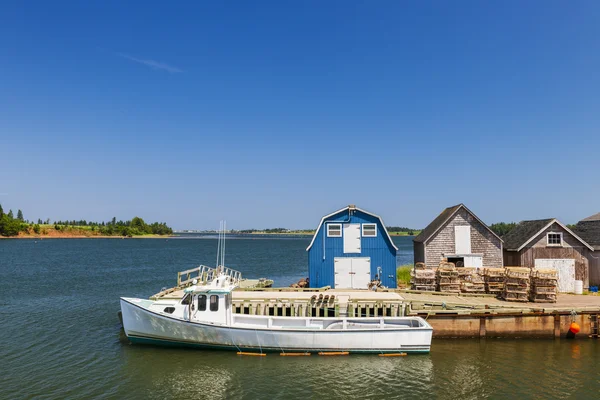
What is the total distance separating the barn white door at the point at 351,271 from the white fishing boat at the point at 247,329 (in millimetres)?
6329

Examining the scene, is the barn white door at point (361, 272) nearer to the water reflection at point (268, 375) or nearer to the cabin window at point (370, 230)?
the cabin window at point (370, 230)

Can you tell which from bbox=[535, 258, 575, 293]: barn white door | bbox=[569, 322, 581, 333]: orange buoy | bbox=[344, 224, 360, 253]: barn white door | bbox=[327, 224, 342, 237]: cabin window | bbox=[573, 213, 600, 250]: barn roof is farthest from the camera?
bbox=[573, 213, 600, 250]: barn roof

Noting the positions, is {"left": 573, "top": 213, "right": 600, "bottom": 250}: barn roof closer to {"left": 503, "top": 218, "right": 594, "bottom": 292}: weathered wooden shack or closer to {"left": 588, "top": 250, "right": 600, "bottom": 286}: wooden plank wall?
{"left": 588, "top": 250, "right": 600, "bottom": 286}: wooden plank wall

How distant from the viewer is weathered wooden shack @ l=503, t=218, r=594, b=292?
28359 mm

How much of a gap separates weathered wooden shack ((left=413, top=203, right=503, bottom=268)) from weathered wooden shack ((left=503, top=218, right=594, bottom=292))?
1800mm

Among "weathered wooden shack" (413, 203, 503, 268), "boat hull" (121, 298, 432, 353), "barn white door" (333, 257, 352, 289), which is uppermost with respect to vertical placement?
"weathered wooden shack" (413, 203, 503, 268)

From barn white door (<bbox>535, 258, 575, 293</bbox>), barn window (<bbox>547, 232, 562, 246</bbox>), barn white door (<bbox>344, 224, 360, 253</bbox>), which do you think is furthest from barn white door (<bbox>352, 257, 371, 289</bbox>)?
barn window (<bbox>547, 232, 562, 246</bbox>)

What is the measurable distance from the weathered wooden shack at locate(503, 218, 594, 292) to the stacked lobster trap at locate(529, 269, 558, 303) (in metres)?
5.19

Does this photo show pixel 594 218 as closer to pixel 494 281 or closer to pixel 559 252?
pixel 559 252

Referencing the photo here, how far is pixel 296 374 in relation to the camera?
16672mm

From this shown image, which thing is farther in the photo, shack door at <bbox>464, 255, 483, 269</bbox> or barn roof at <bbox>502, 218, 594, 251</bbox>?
shack door at <bbox>464, 255, 483, 269</bbox>

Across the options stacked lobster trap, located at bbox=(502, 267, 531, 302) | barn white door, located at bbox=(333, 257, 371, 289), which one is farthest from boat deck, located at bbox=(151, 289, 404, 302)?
stacked lobster trap, located at bbox=(502, 267, 531, 302)

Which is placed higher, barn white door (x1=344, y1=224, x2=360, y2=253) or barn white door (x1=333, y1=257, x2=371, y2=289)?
barn white door (x1=344, y1=224, x2=360, y2=253)

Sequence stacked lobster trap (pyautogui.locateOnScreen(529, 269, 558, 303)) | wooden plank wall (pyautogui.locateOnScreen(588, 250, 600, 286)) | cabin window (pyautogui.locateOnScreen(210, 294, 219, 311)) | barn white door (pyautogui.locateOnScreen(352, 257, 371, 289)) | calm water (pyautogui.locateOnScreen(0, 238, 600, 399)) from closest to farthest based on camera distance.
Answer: calm water (pyautogui.locateOnScreen(0, 238, 600, 399))
cabin window (pyautogui.locateOnScreen(210, 294, 219, 311))
stacked lobster trap (pyautogui.locateOnScreen(529, 269, 558, 303))
barn white door (pyautogui.locateOnScreen(352, 257, 371, 289))
wooden plank wall (pyautogui.locateOnScreen(588, 250, 600, 286))
